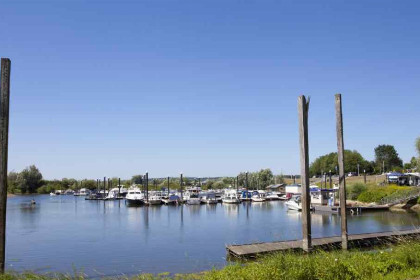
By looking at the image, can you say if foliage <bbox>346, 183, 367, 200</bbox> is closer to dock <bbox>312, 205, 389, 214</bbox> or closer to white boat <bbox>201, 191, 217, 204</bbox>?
dock <bbox>312, 205, 389, 214</bbox>

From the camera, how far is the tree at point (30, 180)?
150875 millimetres

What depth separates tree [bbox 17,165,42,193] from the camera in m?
151

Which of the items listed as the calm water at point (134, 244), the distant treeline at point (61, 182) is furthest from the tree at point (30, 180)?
the calm water at point (134, 244)

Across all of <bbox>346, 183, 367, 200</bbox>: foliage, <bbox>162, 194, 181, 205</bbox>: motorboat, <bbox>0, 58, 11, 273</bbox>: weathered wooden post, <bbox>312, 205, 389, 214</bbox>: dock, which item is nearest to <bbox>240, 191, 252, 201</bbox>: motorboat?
<bbox>162, 194, 181, 205</bbox>: motorboat

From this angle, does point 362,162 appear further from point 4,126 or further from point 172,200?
point 4,126

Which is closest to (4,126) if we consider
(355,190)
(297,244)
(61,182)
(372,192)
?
(297,244)

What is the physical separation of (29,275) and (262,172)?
447 feet

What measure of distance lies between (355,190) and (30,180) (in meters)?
134

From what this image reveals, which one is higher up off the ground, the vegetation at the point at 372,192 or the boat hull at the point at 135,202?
the vegetation at the point at 372,192

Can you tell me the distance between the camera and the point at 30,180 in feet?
506

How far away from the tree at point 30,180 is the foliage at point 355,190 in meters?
131

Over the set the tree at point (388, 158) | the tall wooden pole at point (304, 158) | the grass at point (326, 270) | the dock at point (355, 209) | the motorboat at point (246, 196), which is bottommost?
the motorboat at point (246, 196)

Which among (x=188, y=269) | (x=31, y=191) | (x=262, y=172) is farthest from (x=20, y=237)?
(x=31, y=191)

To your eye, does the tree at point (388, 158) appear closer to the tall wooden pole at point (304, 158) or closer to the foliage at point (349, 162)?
the foliage at point (349, 162)
